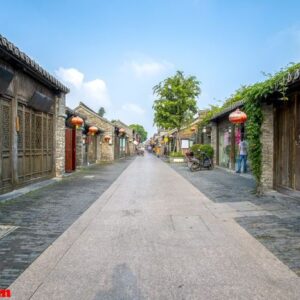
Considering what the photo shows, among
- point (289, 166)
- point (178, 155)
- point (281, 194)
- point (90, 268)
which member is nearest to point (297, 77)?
point (289, 166)

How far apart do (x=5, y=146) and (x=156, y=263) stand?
6.91m

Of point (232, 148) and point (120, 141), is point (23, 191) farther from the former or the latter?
point (120, 141)

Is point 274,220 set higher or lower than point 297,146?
lower

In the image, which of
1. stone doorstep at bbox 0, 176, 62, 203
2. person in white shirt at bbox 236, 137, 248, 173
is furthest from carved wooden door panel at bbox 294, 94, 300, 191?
stone doorstep at bbox 0, 176, 62, 203

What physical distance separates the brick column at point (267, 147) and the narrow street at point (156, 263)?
11.6 ft

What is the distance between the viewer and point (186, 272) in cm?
393

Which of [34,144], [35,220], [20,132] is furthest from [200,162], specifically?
[35,220]

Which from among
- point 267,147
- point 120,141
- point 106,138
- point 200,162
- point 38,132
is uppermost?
point 106,138

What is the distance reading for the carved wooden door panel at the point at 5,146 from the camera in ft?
30.6

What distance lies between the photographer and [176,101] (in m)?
32.3

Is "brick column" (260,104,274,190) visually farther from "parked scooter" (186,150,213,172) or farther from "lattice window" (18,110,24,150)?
"parked scooter" (186,150,213,172)

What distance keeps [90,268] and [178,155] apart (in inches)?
1122

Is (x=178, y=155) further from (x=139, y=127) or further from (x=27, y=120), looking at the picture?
(x=139, y=127)

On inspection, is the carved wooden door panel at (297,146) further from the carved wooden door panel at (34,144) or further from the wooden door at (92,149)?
the wooden door at (92,149)
